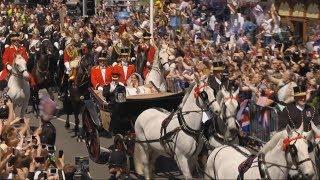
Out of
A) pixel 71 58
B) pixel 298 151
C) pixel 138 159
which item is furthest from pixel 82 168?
pixel 71 58

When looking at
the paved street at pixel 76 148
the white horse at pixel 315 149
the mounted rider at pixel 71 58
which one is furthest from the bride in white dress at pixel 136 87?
the white horse at pixel 315 149

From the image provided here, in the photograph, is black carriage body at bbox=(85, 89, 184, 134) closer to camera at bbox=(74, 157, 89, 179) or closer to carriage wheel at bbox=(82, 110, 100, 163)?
carriage wheel at bbox=(82, 110, 100, 163)

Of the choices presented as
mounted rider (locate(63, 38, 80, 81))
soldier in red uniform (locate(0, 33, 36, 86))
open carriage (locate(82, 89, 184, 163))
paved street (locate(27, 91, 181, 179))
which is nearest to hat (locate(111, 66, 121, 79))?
open carriage (locate(82, 89, 184, 163))

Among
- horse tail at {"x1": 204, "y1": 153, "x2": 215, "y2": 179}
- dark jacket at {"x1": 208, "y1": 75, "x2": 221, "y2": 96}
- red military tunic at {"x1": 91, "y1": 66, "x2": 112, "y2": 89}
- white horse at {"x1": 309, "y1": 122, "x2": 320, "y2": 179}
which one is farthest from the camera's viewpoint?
red military tunic at {"x1": 91, "y1": 66, "x2": 112, "y2": 89}

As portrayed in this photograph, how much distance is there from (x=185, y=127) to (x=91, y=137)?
12.7 feet

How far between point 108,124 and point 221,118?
307cm

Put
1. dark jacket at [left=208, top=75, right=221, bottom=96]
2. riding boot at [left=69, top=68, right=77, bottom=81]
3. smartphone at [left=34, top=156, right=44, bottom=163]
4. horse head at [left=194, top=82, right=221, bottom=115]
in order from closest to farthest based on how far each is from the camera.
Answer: smartphone at [left=34, top=156, right=44, bottom=163]
horse head at [left=194, top=82, right=221, bottom=115]
dark jacket at [left=208, top=75, right=221, bottom=96]
riding boot at [left=69, top=68, right=77, bottom=81]

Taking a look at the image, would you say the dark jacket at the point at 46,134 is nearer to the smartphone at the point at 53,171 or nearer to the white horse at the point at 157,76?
the smartphone at the point at 53,171

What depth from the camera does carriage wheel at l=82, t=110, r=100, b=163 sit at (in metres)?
15.5

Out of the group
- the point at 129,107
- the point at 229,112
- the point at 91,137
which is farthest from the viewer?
the point at 91,137

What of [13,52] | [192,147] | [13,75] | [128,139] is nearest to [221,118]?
[192,147]

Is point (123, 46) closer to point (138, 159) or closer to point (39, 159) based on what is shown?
point (138, 159)

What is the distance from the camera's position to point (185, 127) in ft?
40.3

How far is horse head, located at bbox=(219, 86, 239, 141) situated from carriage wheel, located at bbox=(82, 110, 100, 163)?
4.01 metres
